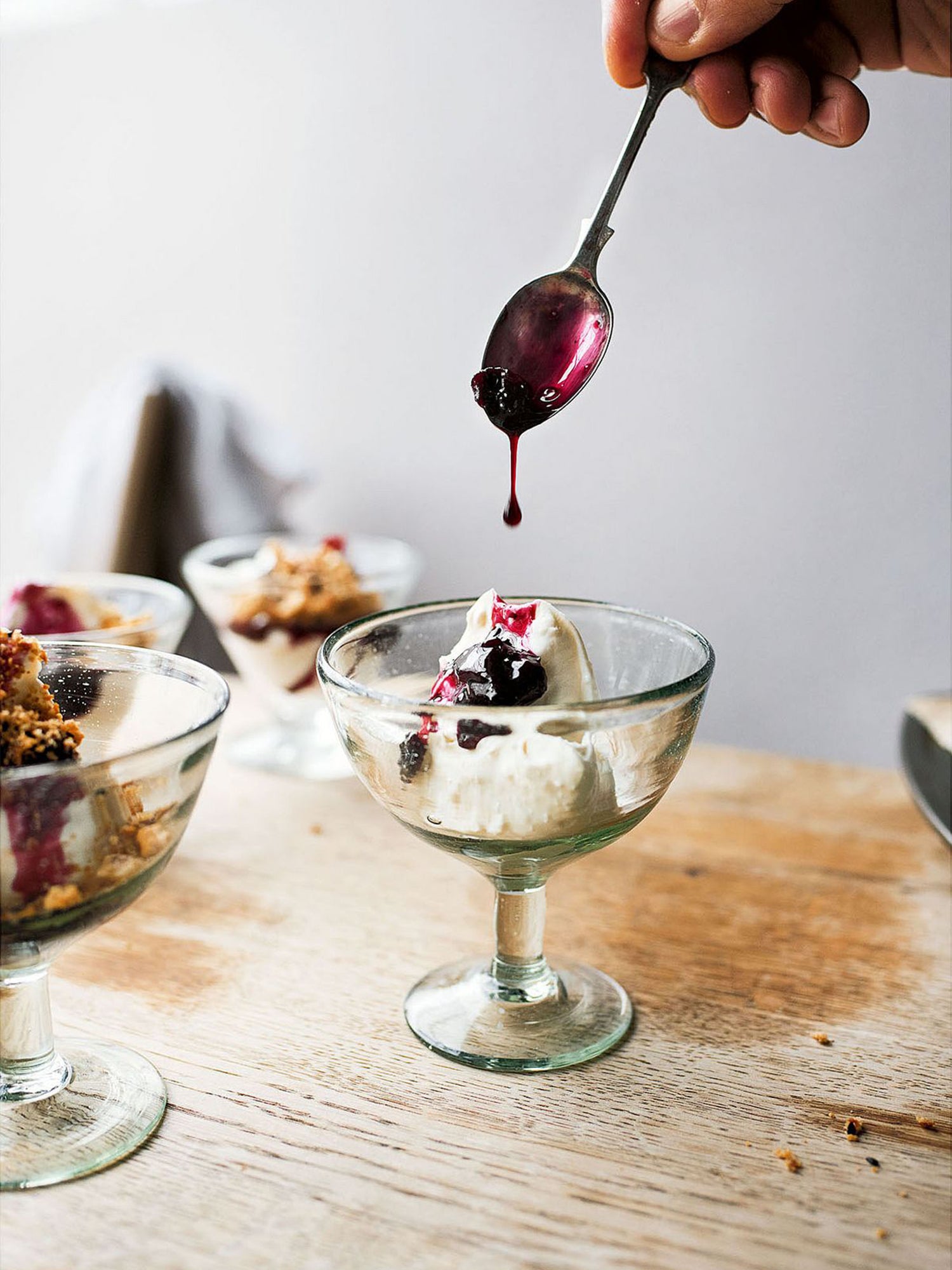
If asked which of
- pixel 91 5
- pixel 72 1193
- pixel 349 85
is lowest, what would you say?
pixel 72 1193

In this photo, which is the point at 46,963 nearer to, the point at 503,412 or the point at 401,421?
the point at 503,412

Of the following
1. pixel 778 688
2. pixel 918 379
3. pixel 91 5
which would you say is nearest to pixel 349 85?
pixel 91 5

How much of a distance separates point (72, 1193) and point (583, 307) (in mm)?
629

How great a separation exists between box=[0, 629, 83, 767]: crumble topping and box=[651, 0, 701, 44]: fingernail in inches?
24.0

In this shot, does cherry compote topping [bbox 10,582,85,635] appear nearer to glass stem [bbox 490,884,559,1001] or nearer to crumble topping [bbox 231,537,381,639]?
crumble topping [bbox 231,537,381,639]

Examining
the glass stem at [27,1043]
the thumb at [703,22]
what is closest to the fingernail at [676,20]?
the thumb at [703,22]

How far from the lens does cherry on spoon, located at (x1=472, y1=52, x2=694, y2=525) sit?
822mm

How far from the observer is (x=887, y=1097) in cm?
71

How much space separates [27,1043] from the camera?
0.69 metres

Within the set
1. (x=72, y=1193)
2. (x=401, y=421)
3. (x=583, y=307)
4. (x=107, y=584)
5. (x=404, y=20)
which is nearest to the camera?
(x=72, y=1193)

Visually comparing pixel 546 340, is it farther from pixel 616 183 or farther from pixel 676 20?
pixel 676 20

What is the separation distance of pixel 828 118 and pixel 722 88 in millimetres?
92

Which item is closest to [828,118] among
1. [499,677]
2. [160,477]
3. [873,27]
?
[873,27]

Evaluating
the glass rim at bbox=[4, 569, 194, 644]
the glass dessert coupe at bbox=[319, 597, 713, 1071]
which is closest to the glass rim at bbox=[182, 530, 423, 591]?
the glass rim at bbox=[4, 569, 194, 644]
